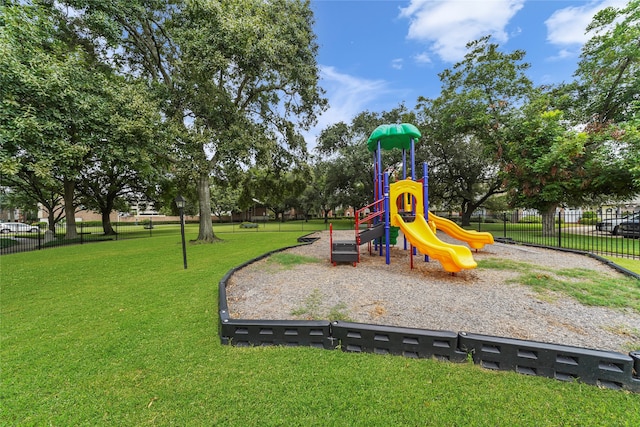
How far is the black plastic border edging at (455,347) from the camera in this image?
6.54ft

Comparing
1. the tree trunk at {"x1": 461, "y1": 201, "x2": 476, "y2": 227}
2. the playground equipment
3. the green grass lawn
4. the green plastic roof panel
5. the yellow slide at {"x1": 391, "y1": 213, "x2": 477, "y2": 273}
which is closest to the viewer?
the green grass lawn

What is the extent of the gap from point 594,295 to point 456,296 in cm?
208

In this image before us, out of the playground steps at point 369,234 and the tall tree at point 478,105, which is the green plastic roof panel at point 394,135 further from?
the tall tree at point 478,105

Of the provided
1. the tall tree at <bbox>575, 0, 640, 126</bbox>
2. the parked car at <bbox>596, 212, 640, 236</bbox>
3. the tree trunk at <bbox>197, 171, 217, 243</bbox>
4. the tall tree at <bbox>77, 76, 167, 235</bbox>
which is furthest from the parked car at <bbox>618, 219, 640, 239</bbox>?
the tall tree at <bbox>77, 76, 167, 235</bbox>

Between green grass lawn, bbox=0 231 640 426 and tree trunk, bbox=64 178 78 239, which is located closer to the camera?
green grass lawn, bbox=0 231 640 426

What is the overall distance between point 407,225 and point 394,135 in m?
2.72

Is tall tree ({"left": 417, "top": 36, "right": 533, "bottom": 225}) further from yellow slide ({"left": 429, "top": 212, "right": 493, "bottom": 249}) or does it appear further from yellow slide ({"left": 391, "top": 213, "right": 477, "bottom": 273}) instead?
yellow slide ({"left": 391, "top": 213, "right": 477, "bottom": 273})

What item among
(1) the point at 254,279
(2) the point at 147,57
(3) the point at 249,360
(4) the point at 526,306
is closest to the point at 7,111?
Answer: (2) the point at 147,57

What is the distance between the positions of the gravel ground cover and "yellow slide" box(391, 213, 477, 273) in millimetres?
335

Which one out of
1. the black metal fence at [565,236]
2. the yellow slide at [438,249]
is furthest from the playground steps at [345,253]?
the black metal fence at [565,236]

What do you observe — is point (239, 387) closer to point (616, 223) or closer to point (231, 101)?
point (231, 101)

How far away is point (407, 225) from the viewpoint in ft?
19.8

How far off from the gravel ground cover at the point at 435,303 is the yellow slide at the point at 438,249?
13.2 inches

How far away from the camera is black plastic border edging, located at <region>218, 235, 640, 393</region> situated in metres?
1.99
